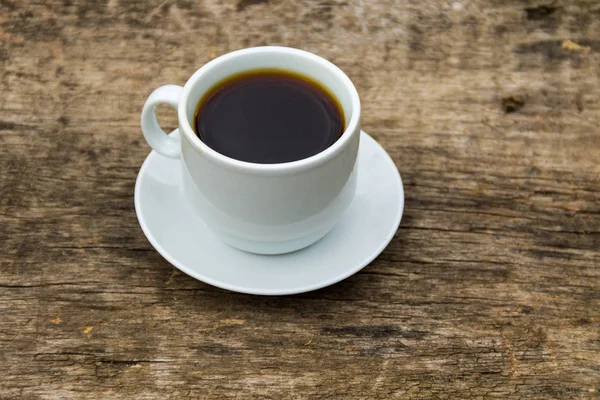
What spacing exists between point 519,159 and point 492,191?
12 centimetres

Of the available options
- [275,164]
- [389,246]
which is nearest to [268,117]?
[275,164]

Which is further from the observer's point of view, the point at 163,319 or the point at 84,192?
the point at 84,192

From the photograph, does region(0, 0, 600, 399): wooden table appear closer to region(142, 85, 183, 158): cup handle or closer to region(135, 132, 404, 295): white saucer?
region(135, 132, 404, 295): white saucer

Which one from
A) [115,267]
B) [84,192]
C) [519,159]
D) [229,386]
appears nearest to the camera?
[229,386]

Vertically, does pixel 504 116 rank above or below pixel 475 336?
above

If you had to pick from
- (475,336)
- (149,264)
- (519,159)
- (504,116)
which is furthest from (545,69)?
(149,264)

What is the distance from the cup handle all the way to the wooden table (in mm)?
167

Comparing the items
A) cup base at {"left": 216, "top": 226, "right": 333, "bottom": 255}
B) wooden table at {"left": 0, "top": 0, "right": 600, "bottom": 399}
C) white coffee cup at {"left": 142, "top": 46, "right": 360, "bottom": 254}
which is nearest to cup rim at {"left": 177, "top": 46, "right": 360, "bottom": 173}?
white coffee cup at {"left": 142, "top": 46, "right": 360, "bottom": 254}

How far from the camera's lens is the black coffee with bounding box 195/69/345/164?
3.38ft

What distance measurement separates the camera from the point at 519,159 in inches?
54.1

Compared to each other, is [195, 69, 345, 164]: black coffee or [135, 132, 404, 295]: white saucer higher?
[195, 69, 345, 164]: black coffee

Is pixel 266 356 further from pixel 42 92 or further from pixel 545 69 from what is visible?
pixel 545 69

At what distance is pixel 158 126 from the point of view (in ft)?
3.76

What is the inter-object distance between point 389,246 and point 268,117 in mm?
333
